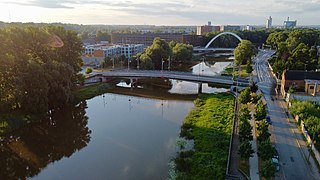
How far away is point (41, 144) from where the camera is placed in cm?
2180

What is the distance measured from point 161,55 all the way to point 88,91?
19144 millimetres

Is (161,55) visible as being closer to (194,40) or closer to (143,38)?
(143,38)

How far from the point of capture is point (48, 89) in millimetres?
26734

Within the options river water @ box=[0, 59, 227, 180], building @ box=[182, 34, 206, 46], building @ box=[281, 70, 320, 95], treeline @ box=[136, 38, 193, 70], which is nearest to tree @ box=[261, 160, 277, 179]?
river water @ box=[0, 59, 227, 180]

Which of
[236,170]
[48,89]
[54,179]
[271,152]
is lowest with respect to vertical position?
[54,179]

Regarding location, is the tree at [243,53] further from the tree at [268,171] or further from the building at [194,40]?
the tree at [268,171]

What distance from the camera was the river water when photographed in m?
17.8

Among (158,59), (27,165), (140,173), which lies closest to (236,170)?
(140,173)

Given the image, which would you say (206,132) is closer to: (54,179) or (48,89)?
(54,179)

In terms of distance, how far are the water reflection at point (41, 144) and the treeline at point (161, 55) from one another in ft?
73.3

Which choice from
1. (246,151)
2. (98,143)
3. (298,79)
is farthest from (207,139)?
(298,79)

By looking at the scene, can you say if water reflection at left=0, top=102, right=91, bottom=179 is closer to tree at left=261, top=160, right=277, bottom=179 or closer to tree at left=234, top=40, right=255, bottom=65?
tree at left=261, top=160, right=277, bottom=179

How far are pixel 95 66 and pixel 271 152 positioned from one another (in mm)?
43796

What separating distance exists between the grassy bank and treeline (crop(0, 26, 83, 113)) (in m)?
13.2
